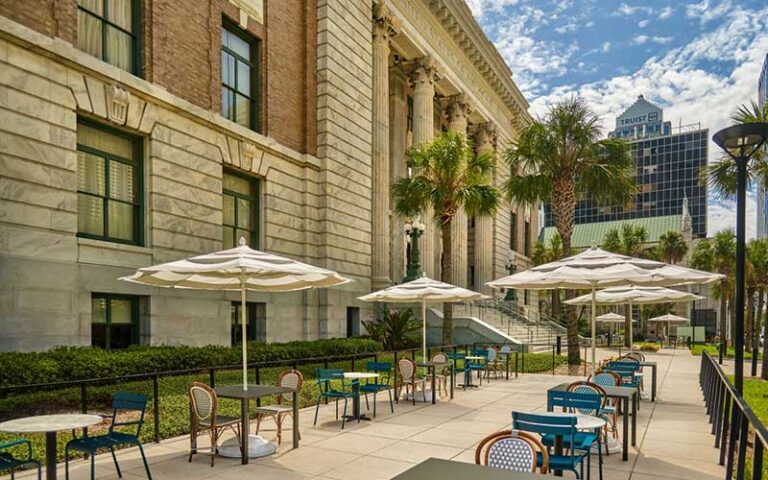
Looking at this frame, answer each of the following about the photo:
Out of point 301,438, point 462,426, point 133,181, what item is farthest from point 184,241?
point 462,426

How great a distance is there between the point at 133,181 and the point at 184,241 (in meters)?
2.34

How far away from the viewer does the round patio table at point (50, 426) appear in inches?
233

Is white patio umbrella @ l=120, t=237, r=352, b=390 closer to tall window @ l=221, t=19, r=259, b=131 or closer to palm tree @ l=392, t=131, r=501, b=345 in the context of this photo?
tall window @ l=221, t=19, r=259, b=131

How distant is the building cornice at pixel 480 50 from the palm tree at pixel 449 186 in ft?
50.6

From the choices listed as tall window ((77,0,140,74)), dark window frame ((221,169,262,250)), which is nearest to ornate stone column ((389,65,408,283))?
dark window frame ((221,169,262,250))

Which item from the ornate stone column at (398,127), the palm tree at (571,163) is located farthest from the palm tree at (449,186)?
the ornate stone column at (398,127)

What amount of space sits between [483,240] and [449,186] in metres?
23.2

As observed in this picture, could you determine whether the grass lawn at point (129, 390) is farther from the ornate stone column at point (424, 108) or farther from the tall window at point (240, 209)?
the ornate stone column at point (424, 108)

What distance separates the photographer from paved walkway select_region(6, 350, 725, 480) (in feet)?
25.9

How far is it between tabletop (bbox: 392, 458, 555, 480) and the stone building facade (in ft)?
38.0

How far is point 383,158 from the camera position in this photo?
1208 inches

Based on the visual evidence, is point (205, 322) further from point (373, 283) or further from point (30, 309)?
point (373, 283)

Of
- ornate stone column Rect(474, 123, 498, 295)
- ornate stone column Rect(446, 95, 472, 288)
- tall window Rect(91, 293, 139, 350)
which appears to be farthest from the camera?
ornate stone column Rect(474, 123, 498, 295)

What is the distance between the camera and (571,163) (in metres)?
23.7
